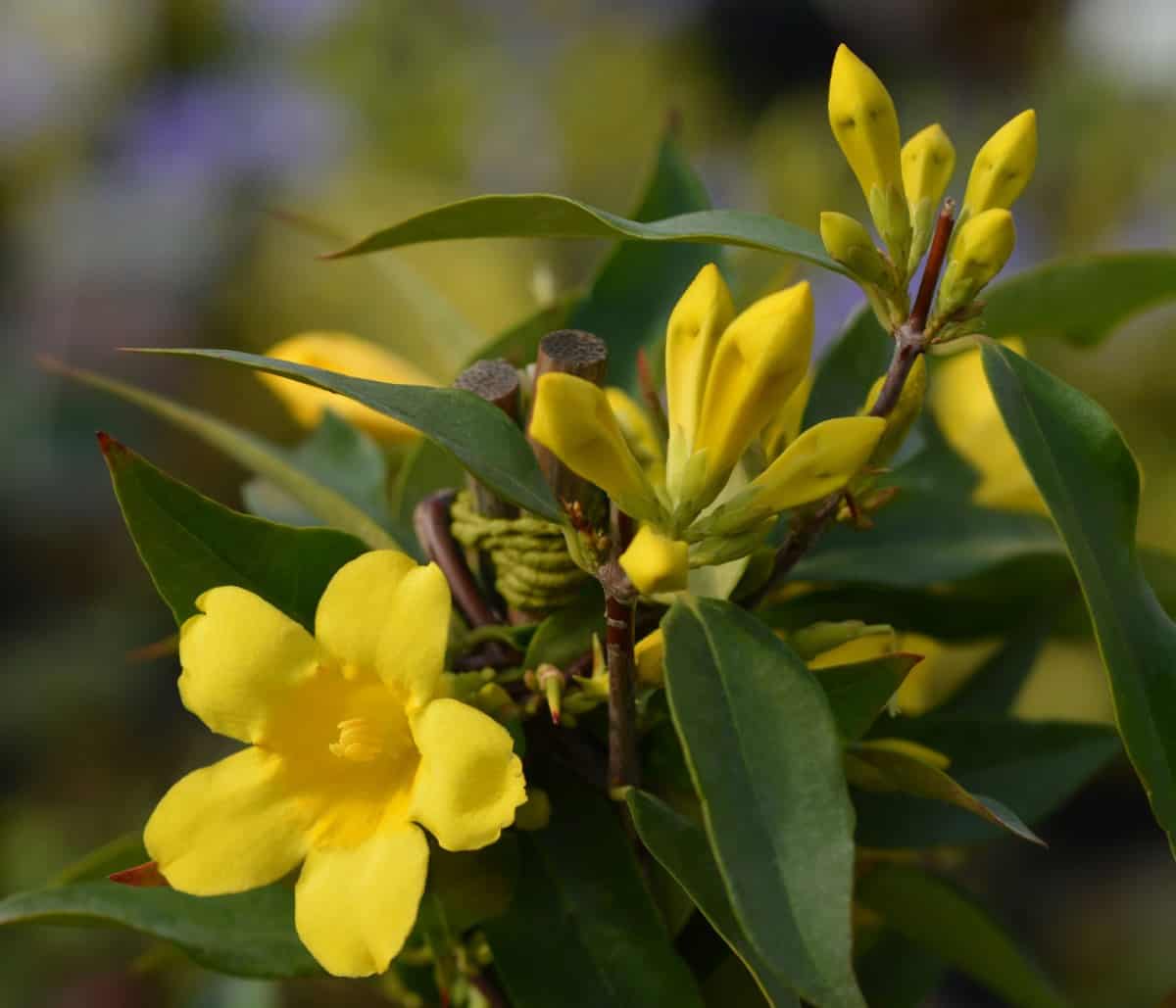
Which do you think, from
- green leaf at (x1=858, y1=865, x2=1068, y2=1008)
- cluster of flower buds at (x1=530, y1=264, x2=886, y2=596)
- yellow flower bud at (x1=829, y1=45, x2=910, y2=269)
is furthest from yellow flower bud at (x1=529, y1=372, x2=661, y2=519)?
green leaf at (x1=858, y1=865, x2=1068, y2=1008)

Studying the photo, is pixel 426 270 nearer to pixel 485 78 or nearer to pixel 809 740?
pixel 485 78

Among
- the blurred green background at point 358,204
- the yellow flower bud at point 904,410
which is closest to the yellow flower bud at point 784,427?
the yellow flower bud at point 904,410

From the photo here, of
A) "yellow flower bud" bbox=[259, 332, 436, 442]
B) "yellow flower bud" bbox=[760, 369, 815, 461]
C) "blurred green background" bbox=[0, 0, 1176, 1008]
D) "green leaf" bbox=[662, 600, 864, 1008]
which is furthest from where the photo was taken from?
"blurred green background" bbox=[0, 0, 1176, 1008]

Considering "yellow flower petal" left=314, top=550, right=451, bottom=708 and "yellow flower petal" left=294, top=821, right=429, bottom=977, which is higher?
"yellow flower petal" left=314, top=550, right=451, bottom=708

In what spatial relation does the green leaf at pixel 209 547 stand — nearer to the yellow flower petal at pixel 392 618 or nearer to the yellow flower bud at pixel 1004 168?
the yellow flower petal at pixel 392 618

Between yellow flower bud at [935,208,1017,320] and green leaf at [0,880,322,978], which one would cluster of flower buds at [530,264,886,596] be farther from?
green leaf at [0,880,322,978]

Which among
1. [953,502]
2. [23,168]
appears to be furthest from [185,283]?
[953,502]

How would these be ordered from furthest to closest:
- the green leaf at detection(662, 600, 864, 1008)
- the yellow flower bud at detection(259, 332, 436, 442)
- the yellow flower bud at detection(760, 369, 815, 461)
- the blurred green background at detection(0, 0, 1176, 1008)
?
the blurred green background at detection(0, 0, 1176, 1008) → the yellow flower bud at detection(259, 332, 436, 442) → the yellow flower bud at detection(760, 369, 815, 461) → the green leaf at detection(662, 600, 864, 1008)

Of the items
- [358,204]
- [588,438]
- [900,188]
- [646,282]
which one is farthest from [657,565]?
[358,204]
